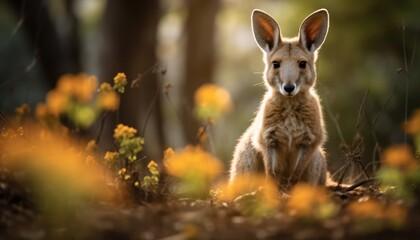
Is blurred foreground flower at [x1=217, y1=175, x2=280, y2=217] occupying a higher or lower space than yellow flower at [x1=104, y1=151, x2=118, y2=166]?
lower

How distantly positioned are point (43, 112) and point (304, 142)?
2.62 metres

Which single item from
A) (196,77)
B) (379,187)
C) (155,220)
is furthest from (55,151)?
(196,77)

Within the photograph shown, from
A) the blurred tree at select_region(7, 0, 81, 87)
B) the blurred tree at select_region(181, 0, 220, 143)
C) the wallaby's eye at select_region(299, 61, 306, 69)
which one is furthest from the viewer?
the blurred tree at select_region(181, 0, 220, 143)

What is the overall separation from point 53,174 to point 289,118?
3603 millimetres

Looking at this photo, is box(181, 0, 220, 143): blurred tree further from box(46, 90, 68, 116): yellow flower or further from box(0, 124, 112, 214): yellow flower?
box(0, 124, 112, 214): yellow flower

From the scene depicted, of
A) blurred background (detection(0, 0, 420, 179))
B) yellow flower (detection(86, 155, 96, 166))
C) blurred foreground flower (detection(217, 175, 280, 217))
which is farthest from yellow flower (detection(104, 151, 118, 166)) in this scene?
blurred background (detection(0, 0, 420, 179))

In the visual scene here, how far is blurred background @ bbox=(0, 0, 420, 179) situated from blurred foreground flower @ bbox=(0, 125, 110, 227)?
19.9 ft

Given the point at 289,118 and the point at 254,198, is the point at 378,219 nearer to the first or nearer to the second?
the point at 254,198

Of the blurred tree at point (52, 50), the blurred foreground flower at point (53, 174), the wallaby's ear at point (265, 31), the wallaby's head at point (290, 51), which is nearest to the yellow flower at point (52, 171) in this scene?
the blurred foreground flower at point (53, 174)

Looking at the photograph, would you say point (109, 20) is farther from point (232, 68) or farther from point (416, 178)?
point (232, 68)

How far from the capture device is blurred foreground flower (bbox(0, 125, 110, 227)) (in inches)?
171

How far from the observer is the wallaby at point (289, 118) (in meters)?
7.46

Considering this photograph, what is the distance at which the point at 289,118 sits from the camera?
24.6 ft

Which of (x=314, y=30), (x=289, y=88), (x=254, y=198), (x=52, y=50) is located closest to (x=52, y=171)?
(x=254, y=198)
